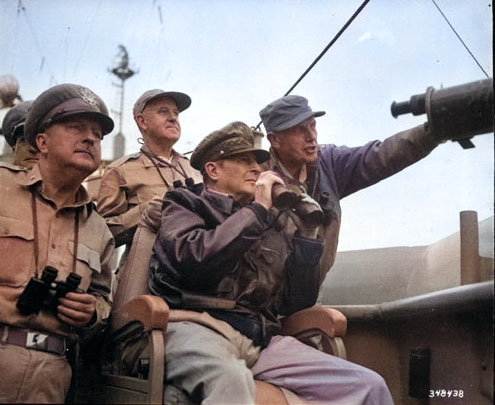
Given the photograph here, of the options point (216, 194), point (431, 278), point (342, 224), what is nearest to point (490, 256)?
point (431, 278)

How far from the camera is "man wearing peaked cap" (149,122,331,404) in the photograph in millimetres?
1649

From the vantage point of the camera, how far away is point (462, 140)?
67.2 inches

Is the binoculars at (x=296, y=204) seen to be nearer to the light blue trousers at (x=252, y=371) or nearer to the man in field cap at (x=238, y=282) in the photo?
the man in field cap at (x=238, y=282)

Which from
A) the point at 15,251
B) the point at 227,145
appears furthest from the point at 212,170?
the point at 15,251

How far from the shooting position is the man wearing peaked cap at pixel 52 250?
1.71m

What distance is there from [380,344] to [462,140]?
34.8 inches

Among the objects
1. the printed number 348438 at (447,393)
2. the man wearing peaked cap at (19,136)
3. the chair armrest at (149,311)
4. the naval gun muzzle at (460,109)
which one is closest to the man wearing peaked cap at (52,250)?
the chair armrest at (149,311)

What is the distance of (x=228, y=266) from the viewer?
1.81m

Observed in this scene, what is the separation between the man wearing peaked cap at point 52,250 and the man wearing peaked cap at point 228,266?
0.19 m

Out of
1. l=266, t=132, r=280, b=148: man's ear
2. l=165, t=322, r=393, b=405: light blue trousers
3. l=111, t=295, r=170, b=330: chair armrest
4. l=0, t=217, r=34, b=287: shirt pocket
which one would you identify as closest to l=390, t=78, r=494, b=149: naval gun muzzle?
l=266, t=132, r=280, b=148: man's ear

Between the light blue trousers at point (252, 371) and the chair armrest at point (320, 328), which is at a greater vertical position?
the chair armrest at point (320, 328)

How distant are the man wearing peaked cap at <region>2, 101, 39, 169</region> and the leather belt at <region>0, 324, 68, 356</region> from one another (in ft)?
2.12

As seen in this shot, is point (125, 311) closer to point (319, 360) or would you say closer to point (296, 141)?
point (319, 360)

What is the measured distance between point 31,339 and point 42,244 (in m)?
0.26
